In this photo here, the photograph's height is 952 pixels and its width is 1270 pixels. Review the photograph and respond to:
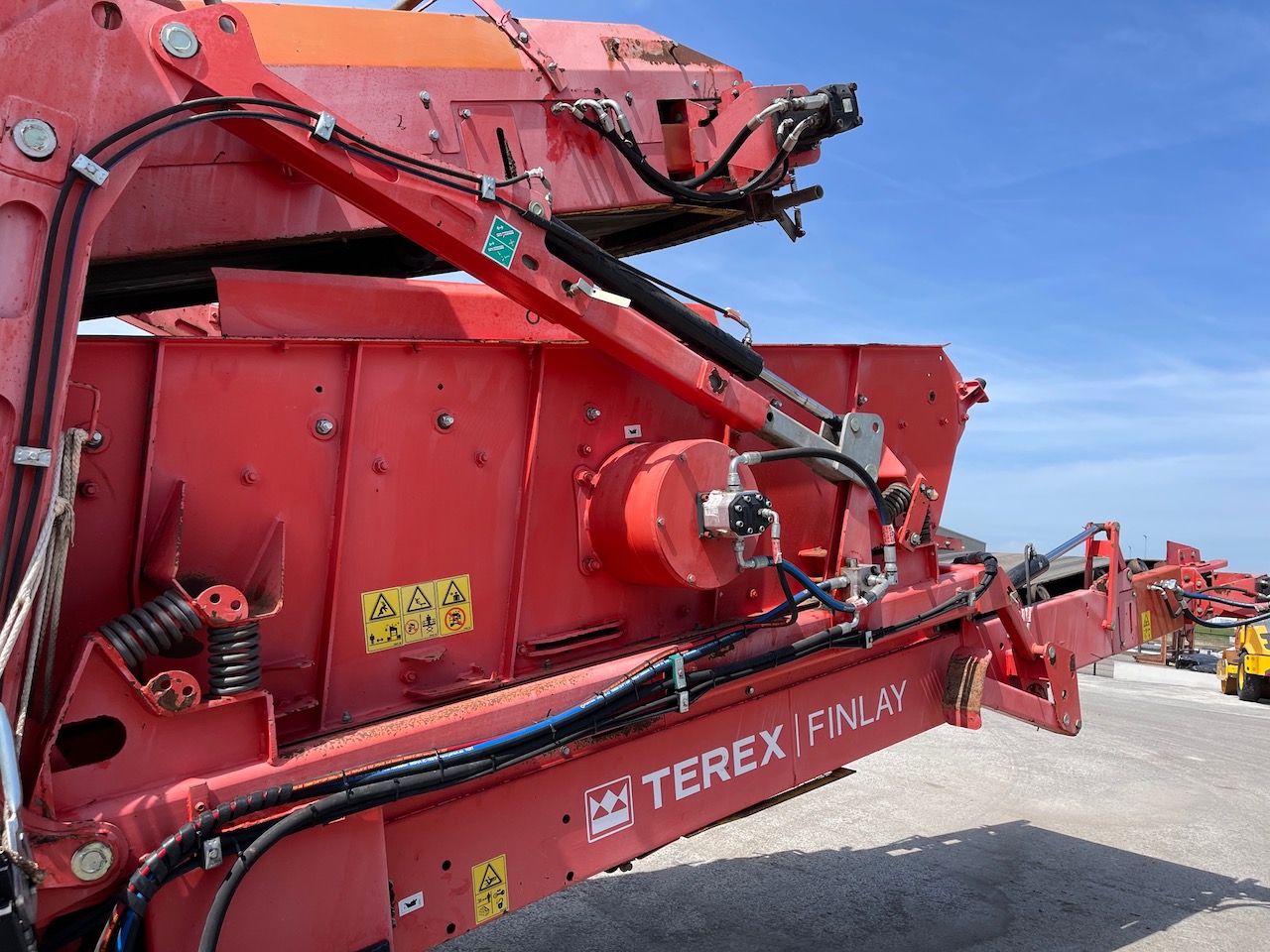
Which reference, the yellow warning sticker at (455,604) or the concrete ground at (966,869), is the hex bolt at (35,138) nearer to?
the yellow warning sticker at (455,604)

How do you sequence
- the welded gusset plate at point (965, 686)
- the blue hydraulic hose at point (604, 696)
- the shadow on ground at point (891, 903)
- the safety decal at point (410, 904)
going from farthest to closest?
the shadow on ground at point (891, 903)
the welded gusset plate at point (965, 686)
the safety decal at point (410, 904)
the blue hydraulic hose at point (604, 696)

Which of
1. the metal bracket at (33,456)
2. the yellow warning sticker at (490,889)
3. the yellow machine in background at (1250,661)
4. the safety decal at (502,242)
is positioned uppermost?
the safety decal at (502,242)

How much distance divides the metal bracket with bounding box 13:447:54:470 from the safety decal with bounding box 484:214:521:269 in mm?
1256

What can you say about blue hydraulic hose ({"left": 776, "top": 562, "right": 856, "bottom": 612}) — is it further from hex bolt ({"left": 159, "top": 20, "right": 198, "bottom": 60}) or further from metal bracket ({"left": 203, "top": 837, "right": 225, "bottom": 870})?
hex bolt ({"left": 159, "top": 20, "right": 198, "bottom": 60})

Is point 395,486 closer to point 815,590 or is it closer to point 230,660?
point 230,660

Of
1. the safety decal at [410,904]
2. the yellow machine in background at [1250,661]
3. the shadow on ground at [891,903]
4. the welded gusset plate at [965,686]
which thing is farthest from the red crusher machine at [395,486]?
the yellow machine in background at [1250,661]

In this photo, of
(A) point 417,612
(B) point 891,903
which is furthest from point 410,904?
(B) point 891,903

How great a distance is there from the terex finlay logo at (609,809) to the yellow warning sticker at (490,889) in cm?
32

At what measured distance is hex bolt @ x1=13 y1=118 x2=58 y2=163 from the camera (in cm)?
194

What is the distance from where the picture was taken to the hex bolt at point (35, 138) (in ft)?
6.36

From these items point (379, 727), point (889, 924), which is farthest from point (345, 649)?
point (889, 924)

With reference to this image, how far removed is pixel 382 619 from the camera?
2756 millimetres

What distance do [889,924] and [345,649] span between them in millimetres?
3702

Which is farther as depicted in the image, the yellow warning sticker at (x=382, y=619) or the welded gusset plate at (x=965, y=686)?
the welded gusset plate at (x=965, y=686)
